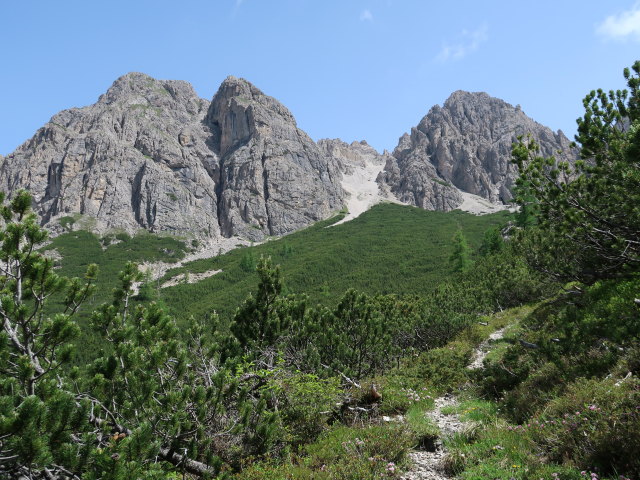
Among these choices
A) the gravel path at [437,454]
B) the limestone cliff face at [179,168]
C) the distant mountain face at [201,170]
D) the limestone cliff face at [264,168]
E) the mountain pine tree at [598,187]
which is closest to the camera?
the gravel path at [437,454]

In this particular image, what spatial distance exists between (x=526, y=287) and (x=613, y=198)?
726 inches

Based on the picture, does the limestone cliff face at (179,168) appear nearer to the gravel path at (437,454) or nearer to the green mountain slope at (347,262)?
the green mountain slope at (347,262)

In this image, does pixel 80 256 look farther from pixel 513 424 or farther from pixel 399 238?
pixel 513 424

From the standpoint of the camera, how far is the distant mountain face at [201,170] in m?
147

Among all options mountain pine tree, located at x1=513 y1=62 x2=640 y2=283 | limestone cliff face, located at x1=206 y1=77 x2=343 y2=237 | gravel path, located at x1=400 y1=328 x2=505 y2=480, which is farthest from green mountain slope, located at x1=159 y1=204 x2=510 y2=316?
mountain pine tree, located at x1=513 y1=62 x2=640 y2=283

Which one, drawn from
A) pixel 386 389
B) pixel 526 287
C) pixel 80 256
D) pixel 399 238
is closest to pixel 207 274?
pixel 80 256

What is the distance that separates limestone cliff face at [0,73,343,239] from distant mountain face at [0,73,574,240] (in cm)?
47

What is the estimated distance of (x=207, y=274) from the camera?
111 metres

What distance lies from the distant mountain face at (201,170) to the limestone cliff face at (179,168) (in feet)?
1.55

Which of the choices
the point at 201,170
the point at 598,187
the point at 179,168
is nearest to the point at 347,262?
the point at 598,187

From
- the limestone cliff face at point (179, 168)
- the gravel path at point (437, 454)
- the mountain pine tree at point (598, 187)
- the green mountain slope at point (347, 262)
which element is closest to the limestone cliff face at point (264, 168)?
the limestone cliff face at point (179, 168)

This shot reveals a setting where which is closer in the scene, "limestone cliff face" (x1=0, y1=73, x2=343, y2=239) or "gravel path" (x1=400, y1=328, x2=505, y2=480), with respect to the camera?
"gravel path" (x1=400, y1=328, x2=505, y2=480)

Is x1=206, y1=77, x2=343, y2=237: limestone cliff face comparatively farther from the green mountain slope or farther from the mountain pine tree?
the mountain pine tree

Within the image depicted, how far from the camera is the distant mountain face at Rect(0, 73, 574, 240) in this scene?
147250 mm
